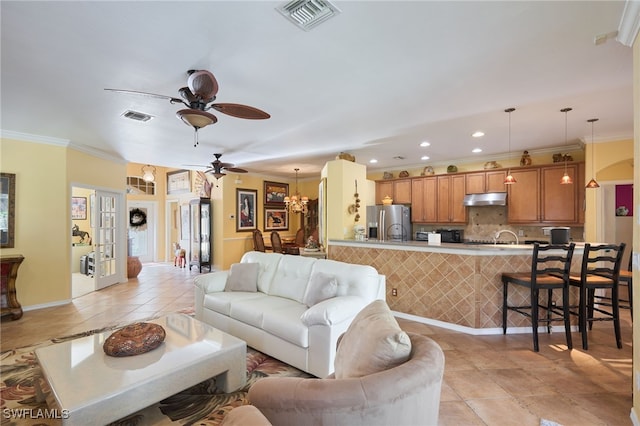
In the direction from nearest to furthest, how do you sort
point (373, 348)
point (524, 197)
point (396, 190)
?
point (373, 348) < point (524, 197) < point (396, 190)

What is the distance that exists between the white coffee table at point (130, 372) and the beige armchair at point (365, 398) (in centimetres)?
101

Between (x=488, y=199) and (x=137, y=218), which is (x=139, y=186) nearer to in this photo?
(x=137, y=218)

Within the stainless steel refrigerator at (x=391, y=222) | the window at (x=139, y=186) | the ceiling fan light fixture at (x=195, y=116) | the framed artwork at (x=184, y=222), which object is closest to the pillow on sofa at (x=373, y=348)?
the ceiling fan light fixture at (x=195, y=116)

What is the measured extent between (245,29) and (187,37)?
44 centimetres

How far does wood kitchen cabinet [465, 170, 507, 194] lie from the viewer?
577cm

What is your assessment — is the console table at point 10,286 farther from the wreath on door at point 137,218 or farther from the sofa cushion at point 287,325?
the wreath on door at point 137,218

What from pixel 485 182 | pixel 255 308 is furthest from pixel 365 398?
pixel 485 182

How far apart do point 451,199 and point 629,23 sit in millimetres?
4634

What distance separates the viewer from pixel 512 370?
2.63 meters

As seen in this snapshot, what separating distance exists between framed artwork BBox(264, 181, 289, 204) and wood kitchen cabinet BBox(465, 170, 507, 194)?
519cm

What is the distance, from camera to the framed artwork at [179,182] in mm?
8906

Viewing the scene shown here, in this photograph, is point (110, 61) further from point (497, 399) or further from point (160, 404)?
point (497, 399)

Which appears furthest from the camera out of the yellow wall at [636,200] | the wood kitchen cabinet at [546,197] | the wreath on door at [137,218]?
the wreath on door at [137,218]

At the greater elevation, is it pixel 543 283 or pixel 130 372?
pixel 543 283
